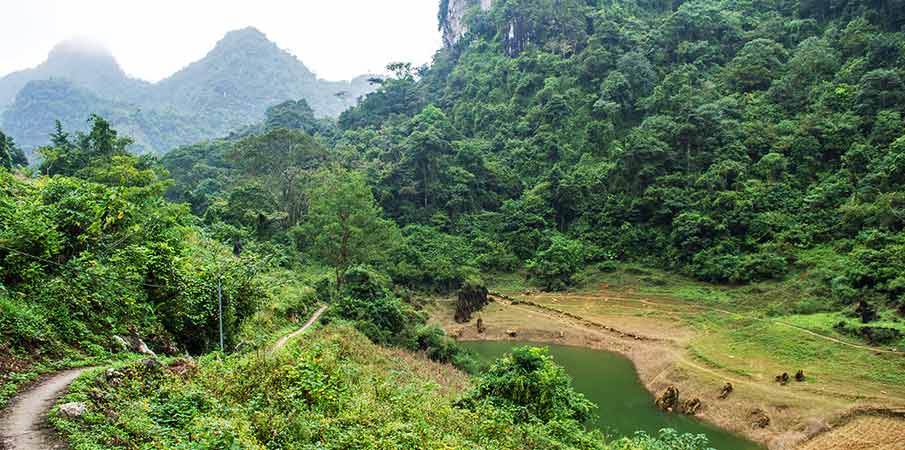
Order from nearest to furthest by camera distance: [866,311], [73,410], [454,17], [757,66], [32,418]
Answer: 1. [32,418]
2. [73,410]
3. [866,311]
4. [757,66]
5. [454,17]

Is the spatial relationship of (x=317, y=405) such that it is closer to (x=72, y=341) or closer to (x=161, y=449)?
(x=161, y=449)

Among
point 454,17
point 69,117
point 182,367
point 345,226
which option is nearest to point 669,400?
point 182,367

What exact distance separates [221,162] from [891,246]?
63586 mm

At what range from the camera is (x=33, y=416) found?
21.0ft

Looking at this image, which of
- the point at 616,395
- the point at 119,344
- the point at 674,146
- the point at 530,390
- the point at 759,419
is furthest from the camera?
the point at 674,146

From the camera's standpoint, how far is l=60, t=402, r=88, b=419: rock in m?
6.42

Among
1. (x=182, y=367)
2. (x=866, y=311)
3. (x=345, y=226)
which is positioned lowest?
(x=866, y=311)

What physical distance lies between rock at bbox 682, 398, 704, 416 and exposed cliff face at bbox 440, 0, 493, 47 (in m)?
74.1

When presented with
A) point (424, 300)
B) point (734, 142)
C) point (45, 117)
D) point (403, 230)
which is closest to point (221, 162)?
point (403, 230)

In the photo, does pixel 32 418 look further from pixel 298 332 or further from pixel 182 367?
pixel 298 332

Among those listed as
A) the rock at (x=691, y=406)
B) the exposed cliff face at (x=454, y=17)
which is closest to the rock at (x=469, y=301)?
the rock at (x=691, y=406)

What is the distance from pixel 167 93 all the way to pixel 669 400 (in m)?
179

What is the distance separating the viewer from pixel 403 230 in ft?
152

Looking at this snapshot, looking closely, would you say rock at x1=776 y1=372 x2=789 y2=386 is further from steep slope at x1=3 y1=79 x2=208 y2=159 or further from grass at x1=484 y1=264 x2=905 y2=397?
steep slope at x1=3 y1=79 x2=208 y2=159
